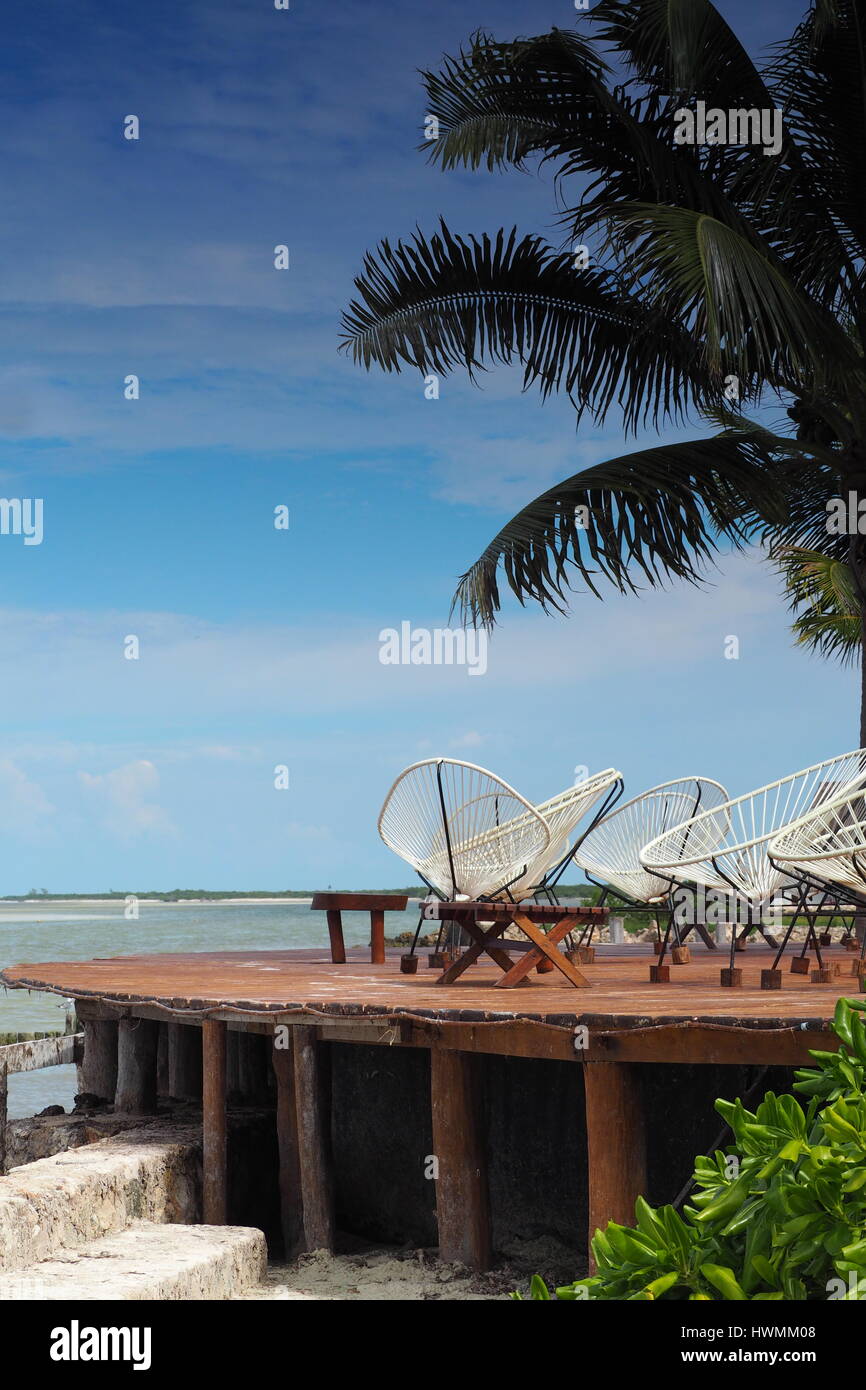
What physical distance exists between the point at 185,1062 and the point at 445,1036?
3.13m

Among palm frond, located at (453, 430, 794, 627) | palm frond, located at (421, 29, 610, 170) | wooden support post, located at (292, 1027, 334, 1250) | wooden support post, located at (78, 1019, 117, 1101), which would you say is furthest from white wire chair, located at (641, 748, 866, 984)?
palm frond, located at (421, 29, 610, 170)

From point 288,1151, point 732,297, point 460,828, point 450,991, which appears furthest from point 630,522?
point 288,1151

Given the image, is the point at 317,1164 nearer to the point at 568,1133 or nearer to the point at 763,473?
the point at 568,1133

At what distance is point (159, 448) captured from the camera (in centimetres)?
4797

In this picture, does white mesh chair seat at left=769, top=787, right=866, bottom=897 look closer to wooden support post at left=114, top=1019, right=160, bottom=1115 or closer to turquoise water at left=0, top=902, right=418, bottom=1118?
wooden support post at left=114, top=1019, right=160, bottom=1115

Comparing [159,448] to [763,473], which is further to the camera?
[159,448]

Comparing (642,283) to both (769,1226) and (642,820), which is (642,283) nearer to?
(642,820)

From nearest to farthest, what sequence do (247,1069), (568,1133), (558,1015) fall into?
(558,1015), (568,1133), (247,1069)

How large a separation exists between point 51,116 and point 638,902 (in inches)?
784

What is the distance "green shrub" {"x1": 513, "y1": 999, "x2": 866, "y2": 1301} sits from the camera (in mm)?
1778

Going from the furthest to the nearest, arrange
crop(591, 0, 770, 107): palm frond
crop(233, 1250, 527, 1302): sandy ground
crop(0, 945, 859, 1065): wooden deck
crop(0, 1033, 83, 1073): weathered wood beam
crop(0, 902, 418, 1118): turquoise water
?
1. crop(0, 902, 418, 1118): turquoise water
2. crop(0, 1033, 83, 1073): weathered wood beam
3. crop(591, 0, 770, 107): palm frond
4. crop(233, 1250, 527, 1302): sandy ground
5. crop(0, 945, 859, 1065): wooden deck

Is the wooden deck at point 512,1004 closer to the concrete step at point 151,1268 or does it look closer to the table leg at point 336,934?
the table leg at point 336,934

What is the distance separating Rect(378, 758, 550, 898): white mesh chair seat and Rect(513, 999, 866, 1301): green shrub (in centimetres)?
513
